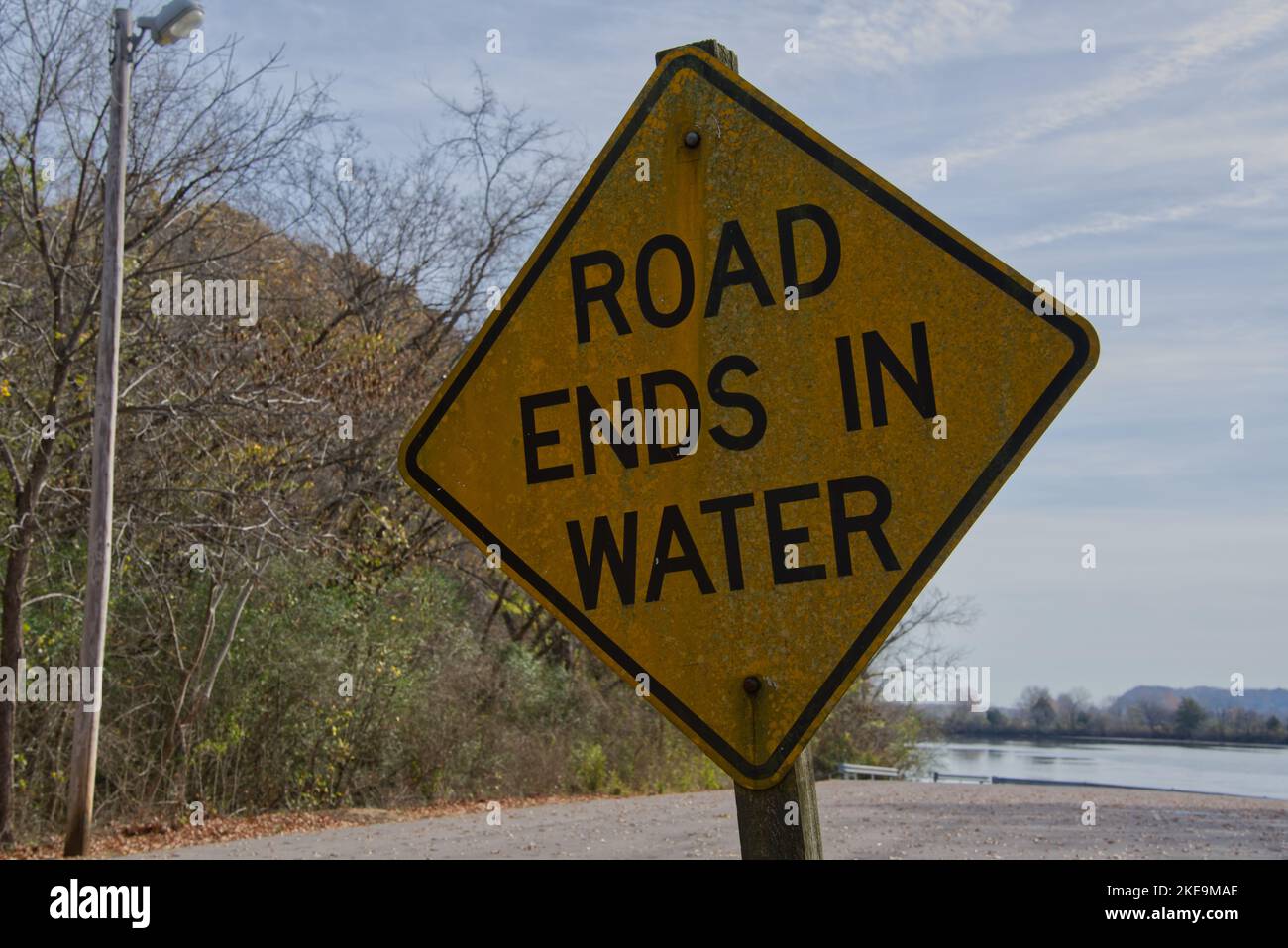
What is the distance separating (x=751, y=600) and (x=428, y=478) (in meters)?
0.76

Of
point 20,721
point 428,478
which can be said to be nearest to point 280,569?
point 20,721

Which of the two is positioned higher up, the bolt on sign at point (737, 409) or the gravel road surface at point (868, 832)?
the bolt on sign at point (737, 409)

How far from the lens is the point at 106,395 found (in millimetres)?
13273

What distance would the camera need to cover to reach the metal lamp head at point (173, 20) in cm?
1290

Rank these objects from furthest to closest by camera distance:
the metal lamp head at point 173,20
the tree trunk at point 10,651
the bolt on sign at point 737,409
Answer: the tree trunk at point 10,651 < the metal lamp head at point 173,20 < the bolt on sign at point 737,409

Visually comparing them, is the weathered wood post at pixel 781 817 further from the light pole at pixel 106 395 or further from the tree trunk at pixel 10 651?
the tree trunk at pixel 10 651

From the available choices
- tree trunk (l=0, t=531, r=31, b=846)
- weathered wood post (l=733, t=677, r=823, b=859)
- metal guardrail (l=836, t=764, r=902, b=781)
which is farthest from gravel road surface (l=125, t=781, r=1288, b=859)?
weathered wood post (l=733, t=677, r=823, b=859)

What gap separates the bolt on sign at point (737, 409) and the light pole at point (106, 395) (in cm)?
1142

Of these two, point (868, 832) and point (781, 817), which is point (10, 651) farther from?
point (781, 817)

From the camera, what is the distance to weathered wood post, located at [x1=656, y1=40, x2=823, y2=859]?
8.07ft

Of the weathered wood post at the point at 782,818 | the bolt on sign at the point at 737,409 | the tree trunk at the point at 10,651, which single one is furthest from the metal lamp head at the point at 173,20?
the weathered wood post at the point at 782,818

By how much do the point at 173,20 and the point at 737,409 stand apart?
486 inches

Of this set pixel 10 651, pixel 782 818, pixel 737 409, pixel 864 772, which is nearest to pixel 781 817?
pixel 782 818

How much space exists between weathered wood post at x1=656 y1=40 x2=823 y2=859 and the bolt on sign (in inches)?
4.8
